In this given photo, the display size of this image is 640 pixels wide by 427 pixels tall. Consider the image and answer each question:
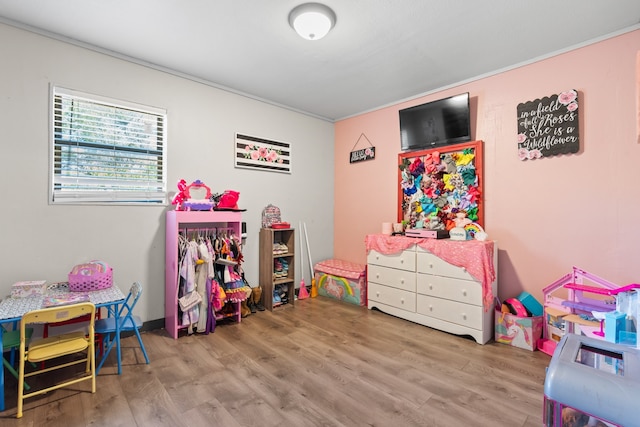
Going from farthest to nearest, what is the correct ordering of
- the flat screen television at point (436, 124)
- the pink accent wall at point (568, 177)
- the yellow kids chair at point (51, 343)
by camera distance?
1. the flat screen television at point (436, 124)
2. the pink accent wall at point (568, 177)
3. the yellow kids chair at point (51, 343)

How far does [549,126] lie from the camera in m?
2.94

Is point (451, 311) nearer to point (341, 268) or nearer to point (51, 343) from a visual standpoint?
point (341, 268)

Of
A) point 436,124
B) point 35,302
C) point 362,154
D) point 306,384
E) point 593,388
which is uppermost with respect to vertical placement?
point 436,124

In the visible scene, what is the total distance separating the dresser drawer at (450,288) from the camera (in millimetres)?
2971

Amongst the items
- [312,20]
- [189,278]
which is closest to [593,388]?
[312,20]

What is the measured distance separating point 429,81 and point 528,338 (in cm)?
286

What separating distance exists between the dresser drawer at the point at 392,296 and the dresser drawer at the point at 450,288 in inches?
6.7

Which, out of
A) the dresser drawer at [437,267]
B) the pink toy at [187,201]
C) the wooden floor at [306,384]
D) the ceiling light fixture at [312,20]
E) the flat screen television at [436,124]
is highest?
the ceiling light fixture at [312,20]

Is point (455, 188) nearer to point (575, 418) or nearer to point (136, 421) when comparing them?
point (575, 418)

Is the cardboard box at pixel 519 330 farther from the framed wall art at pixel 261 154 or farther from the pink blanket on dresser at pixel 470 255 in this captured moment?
the framed wall art at pixel 261 154

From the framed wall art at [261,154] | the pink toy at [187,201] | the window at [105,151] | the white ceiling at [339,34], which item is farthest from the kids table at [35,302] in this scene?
the white ceiling at [339,34]

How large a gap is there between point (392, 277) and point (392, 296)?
229 mm

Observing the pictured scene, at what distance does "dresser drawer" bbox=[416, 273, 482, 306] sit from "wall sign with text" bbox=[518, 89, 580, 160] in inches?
55.9

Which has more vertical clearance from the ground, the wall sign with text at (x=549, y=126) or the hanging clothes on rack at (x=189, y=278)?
the wall sign with text at (x=549, y=126)
